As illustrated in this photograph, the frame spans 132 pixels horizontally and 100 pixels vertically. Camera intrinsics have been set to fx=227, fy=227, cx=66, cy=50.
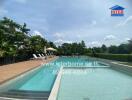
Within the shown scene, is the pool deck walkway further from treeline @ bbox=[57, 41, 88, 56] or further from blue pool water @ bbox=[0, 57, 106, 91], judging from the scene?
treeline @ bbox=[57, 41, 88, 56]

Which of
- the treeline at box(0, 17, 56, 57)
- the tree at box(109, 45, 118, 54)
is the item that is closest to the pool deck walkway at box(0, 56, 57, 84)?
the treeline at box(0, 17, 56, 57)

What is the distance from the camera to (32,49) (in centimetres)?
2953

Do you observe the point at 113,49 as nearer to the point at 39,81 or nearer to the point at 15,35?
the point at 15,35

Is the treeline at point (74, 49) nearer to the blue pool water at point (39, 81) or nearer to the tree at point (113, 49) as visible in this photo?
the tree at point (113, 49)

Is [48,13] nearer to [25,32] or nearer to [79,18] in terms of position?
[79,18]

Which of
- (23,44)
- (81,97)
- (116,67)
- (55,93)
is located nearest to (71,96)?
(81,97)

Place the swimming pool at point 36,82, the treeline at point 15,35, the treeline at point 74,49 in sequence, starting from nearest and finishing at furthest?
the swimming pool at point 36,82, the treeline at point 15,35, the treeline at point 74,49

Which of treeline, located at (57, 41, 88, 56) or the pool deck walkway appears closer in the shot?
the pool deck walkway

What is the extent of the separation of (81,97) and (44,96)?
3.28ft

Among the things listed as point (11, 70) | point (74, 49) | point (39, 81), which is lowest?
point (39, 81)

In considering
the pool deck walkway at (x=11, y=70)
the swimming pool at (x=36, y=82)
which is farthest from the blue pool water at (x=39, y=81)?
the pool deck walkway at (x=11, y=70)

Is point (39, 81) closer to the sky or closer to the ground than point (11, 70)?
closer to the ground

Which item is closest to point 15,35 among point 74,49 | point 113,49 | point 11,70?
point 11,70

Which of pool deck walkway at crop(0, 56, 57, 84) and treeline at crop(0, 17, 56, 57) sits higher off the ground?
treeline at crop(0, 17, 56, 57)
